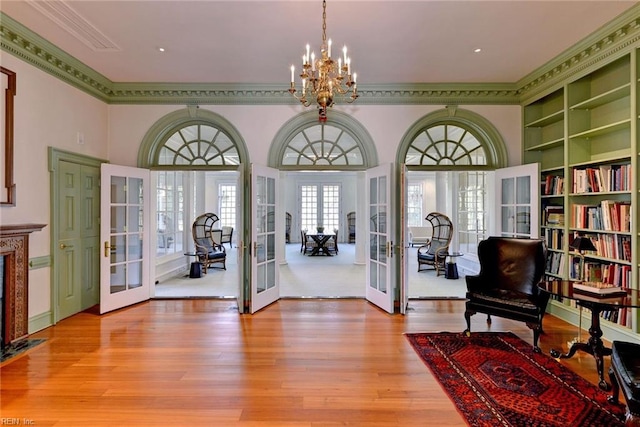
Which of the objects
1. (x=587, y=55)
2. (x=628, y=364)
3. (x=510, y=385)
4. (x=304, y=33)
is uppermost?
(x=304, y=33)

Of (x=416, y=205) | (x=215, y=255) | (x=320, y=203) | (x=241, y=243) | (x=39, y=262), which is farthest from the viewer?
(x=320, y=203)

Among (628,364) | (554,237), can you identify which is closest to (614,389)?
(628,364)

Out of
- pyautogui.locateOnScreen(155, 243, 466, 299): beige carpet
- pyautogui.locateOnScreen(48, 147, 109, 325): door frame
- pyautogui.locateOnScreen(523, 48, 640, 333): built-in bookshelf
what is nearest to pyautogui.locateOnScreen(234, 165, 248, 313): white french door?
pyautogui.locateOnScreen(155, 243, 466, 299): beige carpet

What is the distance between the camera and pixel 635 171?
321cm

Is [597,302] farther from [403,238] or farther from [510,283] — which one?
[403,238]

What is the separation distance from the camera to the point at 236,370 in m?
2.93

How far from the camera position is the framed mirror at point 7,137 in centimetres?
333

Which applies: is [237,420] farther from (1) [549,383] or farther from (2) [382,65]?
(2) [382,65]

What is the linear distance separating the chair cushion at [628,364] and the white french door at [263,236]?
3652 mm

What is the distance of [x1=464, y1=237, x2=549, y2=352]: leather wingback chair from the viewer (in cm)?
335

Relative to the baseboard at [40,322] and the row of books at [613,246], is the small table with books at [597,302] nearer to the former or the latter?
the row of books at [613,246]

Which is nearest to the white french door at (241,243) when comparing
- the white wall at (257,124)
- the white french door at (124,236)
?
the white wall at (257,124)

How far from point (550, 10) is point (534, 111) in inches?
83.4

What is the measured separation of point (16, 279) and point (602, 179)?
250 inches
